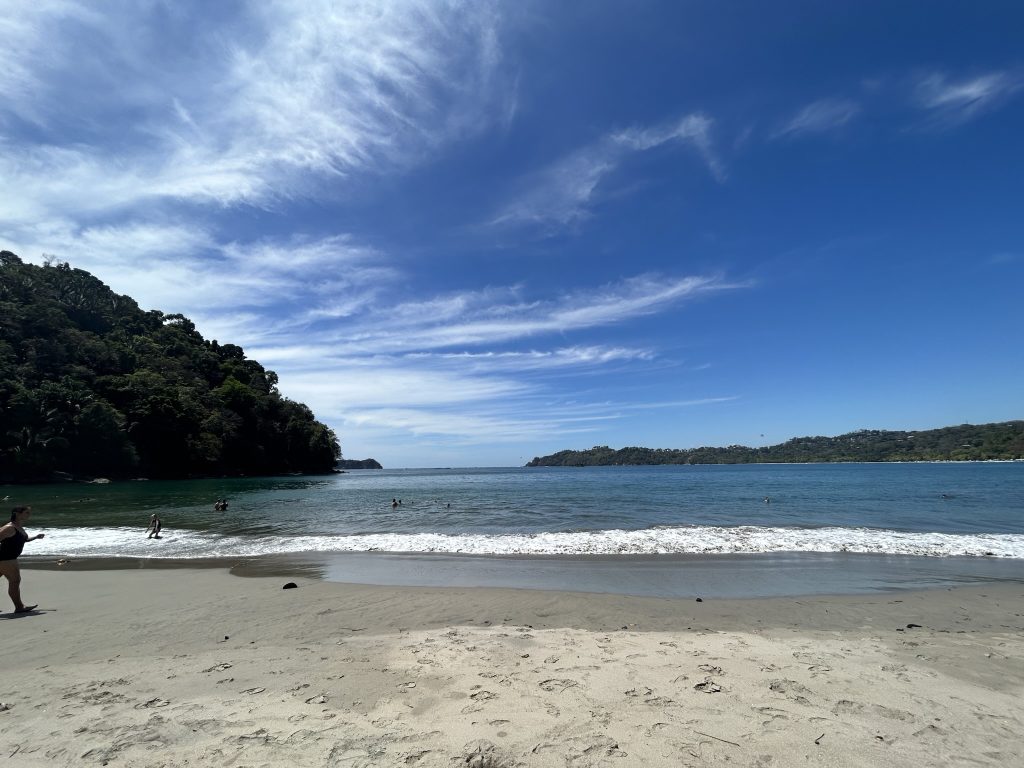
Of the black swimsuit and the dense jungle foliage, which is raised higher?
the dense jungle foliage

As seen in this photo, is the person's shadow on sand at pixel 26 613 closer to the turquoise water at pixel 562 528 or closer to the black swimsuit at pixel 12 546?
the black swimsuit at pixel 12 546

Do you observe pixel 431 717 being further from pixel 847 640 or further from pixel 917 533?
pixel 917 533

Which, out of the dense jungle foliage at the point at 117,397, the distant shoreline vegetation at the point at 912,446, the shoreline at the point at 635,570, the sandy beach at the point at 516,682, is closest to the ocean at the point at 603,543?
the shoreline at the point at 635,570

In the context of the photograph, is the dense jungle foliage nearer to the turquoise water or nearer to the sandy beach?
the turquoise water

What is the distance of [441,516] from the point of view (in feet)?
86.2

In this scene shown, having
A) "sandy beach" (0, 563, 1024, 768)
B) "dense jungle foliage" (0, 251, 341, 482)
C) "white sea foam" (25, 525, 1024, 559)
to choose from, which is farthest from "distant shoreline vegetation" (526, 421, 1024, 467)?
"dense jungle foliage" (0, 251, 341, 482)

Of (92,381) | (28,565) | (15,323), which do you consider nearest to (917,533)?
(28,565)

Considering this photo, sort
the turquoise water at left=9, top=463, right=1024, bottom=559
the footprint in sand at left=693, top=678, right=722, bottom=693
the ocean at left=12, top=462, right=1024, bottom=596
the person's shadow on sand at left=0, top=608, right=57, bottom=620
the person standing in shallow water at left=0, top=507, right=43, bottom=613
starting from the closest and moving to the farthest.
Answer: the footprint in sand at left=693, top=678, right=722, bottom=693
the person's shadow on sand at left=0, top=608, right=57, bottom=620
the person standing in shallow water at left=0, top=507, right=43, bottom=613
the ocean at left=12, top=462, right=1024, bottom=596
the turquoise water at left=9, top=463, right=1024, bottom=559

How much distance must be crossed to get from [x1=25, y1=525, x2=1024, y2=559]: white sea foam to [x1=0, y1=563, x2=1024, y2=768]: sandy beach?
6.23 m

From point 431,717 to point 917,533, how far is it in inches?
841

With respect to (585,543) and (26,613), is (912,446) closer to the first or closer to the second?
(585,543)

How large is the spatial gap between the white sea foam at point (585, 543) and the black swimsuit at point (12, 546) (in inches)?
258

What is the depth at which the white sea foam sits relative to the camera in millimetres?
15531

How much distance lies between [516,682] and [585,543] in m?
11.7
